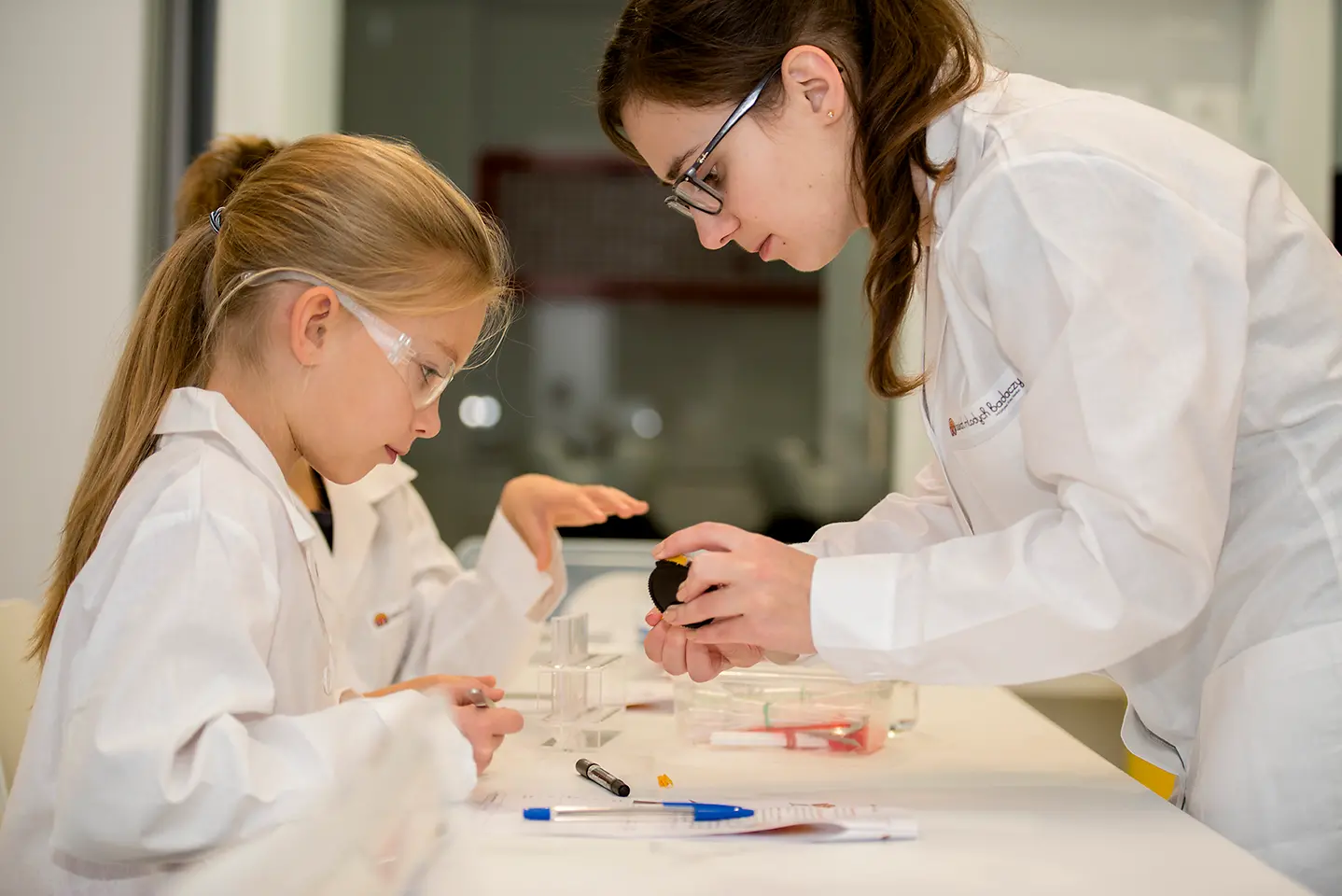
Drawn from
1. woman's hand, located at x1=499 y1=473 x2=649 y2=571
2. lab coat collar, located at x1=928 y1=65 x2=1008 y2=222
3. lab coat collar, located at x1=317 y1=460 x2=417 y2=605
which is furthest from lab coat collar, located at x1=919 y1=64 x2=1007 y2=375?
lab coat collar, located at x1=317 y1=460 x2=417 y2=605

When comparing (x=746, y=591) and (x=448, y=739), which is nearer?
(x=448, y=739)

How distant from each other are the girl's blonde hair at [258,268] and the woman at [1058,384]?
0.25 m

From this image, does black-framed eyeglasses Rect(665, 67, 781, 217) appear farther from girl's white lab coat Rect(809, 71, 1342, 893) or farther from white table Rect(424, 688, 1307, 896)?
white table Rect(424, 688, 1307, 896)

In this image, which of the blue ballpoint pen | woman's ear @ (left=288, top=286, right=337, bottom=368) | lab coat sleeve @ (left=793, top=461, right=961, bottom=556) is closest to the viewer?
the blue ballpoint pen

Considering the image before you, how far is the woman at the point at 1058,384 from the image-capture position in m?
0.85

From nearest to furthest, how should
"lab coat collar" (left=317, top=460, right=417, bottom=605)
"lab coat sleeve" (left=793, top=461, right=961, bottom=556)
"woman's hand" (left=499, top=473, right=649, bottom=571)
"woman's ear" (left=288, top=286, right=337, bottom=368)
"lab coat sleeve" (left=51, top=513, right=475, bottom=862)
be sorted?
"lab coat sleeve" (left=51, top=513, right=475, bottom=862) < "woman's ear" (left=288, top=286, right=337, bottom=368) < "lab coat sleeve" (left=793, top=461, right=961, bottom=556) < "woman's hand" (left=499, top=473, right=649, bottom=571) < "lab coat collar" (left=317, top=460, right=417, bottom=605)

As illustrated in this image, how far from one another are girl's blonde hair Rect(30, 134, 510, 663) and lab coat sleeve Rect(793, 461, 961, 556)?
1.51 ft

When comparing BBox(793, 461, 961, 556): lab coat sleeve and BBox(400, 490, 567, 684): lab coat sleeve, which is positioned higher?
BBox(793, 461, 961, 556): lab coat sleeve

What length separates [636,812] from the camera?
2.98 feet

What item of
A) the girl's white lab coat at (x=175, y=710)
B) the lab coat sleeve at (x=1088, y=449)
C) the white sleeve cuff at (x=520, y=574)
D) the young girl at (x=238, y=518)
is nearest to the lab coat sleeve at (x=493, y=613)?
the white sleeve cuff at (x=520, y=574)

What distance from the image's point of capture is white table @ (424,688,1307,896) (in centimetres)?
78

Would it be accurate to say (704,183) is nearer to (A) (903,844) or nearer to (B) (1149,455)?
(B) (1149,455)

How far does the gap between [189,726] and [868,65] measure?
78cm

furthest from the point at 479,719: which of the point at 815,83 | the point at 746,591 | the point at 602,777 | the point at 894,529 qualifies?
the point at 815,83
